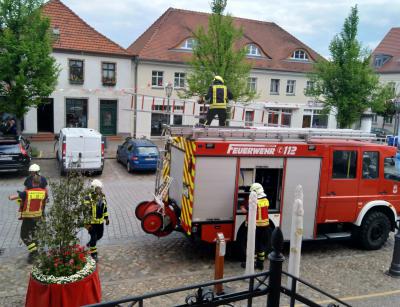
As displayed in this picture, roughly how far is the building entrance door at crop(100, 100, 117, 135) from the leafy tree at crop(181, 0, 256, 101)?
758cm

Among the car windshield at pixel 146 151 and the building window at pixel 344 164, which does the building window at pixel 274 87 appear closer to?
the car windshield at pixel 146 151

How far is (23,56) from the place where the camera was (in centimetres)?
1978

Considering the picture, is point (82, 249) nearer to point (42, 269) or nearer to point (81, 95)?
point (42, 269)

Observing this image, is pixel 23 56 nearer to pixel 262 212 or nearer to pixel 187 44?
pixel 187 44

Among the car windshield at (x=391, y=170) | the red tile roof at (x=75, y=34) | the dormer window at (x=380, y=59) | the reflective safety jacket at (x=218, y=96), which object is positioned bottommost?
the car windshield at (x=391, y=170)

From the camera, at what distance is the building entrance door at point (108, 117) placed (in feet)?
97.6

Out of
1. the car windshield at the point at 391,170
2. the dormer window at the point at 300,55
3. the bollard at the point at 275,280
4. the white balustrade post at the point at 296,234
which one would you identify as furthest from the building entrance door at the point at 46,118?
the bollard at the point at 275,280

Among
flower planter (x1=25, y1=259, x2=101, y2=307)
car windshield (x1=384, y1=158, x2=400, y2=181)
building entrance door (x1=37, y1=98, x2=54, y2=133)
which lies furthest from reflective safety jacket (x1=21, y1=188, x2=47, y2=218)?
building entrance door (x1=37, y1=98, x2=54, y2=133)

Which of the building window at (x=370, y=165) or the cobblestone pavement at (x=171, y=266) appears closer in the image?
the cobblestone pavement at (x=171, y=266)

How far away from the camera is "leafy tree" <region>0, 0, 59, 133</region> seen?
763 inches

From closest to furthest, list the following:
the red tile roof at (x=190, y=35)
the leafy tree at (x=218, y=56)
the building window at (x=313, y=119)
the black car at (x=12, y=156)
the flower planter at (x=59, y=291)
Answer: the flower planter at (x=59, y=291) < the black car at (x=12, y=156) < the leafy tree at (x=218, y=56) < the red tile roof at (x=190, y=35) < the building window at (x=313, y=119)

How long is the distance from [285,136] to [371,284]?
134 inches

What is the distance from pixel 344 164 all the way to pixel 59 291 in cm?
645

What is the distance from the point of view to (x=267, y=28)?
37938 millimetres
